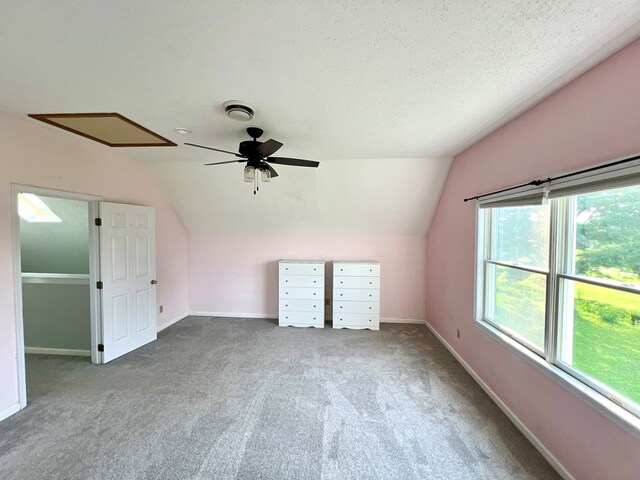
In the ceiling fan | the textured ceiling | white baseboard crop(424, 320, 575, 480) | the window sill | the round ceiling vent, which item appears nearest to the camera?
the textured ceiling

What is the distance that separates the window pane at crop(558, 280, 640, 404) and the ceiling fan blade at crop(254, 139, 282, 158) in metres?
2.26

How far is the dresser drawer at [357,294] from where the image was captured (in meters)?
4.06

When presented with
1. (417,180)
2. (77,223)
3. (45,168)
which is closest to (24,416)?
(45,168)

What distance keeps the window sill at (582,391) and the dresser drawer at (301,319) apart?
256 centimetres

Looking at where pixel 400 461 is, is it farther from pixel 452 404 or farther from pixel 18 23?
pixel 18 23

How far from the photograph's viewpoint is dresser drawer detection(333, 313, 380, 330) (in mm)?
4055

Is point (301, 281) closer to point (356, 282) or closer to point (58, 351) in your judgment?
point (356, 282)

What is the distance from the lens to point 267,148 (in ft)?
6.53

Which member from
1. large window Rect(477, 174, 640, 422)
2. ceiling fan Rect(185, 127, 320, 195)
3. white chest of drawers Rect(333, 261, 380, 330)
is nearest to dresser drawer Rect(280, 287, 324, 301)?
white chest of drawers Rect(333, 261, 380, 330)

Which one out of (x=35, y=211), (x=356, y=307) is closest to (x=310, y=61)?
(x=356, y=307)

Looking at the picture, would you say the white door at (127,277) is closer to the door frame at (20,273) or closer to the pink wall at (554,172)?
the door frame at (20,273)

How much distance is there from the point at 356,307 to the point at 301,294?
93 centimetres

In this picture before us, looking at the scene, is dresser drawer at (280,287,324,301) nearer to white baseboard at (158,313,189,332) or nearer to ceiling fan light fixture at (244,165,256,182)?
white baseboard at (158,313,189,332)

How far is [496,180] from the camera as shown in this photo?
235 cm
